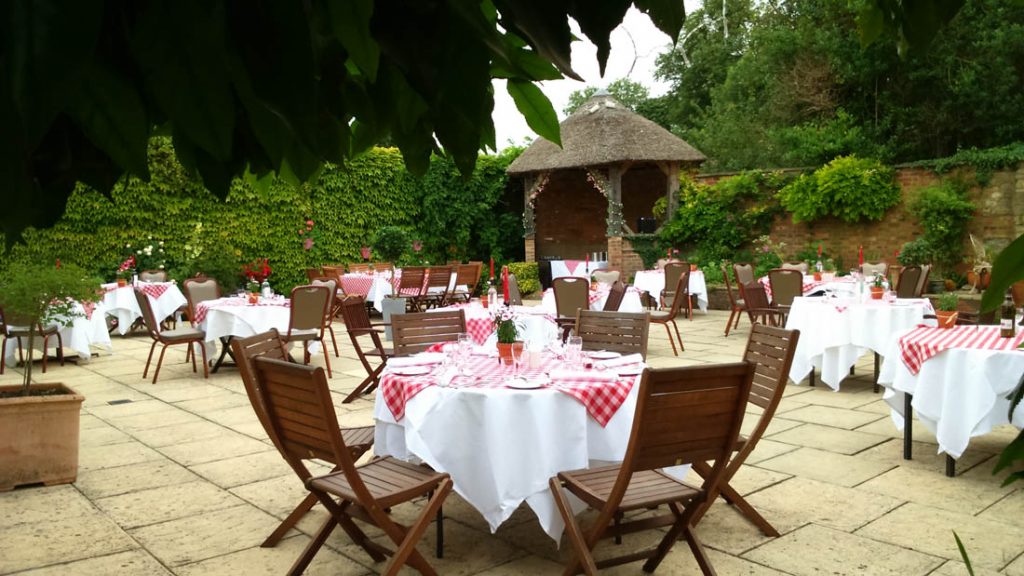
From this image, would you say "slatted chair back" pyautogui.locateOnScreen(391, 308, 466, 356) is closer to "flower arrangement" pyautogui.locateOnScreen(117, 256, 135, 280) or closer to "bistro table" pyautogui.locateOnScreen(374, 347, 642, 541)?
"bistro table" pyautogui.locateOnScreen(374, 347, 642, 541)

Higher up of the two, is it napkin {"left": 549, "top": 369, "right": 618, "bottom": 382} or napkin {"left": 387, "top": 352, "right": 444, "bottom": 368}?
napkin {"left": 387, "top": 352, "right": 444, "bottom": 368}

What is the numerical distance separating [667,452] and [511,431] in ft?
2.31

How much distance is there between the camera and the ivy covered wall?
12305mm

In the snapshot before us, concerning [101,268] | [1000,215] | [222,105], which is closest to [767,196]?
[1000,215]

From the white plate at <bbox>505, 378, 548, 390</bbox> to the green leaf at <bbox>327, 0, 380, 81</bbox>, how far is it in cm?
281

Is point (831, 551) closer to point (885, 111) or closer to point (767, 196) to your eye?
point (767, 196)

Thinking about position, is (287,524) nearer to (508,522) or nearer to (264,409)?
(264,409)

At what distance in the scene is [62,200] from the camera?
76cm

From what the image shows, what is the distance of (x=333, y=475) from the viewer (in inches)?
130

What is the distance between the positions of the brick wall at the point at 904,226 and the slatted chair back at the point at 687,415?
439 inches

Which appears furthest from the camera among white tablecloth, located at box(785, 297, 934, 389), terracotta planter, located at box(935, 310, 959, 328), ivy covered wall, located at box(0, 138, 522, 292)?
ivy covered wall, located at box(0, 138, 522, 292)

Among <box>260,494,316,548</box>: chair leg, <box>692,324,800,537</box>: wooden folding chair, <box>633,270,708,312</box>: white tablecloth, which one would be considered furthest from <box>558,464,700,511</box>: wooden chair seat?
<box>633,270,708,312</box>: white tablecloth

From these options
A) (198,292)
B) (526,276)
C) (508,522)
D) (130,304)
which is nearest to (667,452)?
(508,522)

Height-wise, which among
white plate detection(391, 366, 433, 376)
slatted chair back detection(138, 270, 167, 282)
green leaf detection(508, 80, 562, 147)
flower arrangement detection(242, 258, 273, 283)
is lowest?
white plate detection(391, 366, 433, 376)
